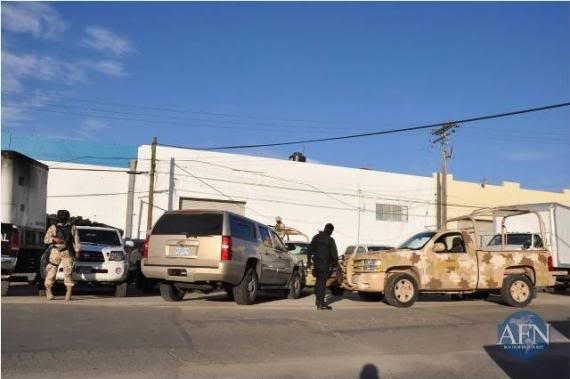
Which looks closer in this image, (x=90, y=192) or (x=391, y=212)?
(x=90, y=192)

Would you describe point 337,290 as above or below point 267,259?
below

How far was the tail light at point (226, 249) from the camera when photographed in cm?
1180

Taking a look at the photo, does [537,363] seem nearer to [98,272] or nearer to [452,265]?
[452,265]

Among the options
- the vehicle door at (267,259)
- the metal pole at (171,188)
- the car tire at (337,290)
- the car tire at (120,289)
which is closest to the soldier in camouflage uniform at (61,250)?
the car tire at (120,289)

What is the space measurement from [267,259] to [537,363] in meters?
6.87

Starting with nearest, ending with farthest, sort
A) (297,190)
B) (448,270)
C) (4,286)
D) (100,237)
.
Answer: (4,286) → (448,270) → (100,237) → (297,190)

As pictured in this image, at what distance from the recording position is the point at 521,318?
1220 centimetres

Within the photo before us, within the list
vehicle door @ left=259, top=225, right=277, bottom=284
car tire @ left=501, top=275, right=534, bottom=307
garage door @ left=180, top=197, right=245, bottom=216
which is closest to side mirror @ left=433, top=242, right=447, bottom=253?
car tire @ left=501, top=275, right=534, bottom=307

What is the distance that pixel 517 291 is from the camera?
1398cm

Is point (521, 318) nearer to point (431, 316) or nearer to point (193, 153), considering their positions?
point (431, 316)

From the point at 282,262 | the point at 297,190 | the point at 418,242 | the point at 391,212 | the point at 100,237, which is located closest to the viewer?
the point at 418,242

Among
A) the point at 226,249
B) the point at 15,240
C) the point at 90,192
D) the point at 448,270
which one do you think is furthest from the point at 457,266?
the point at 90,192

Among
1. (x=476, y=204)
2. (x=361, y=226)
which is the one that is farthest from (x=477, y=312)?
(x=476, y=204)

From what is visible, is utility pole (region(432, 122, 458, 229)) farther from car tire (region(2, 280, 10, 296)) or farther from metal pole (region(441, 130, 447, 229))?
car tire (region(2, 280, 10, 296))
